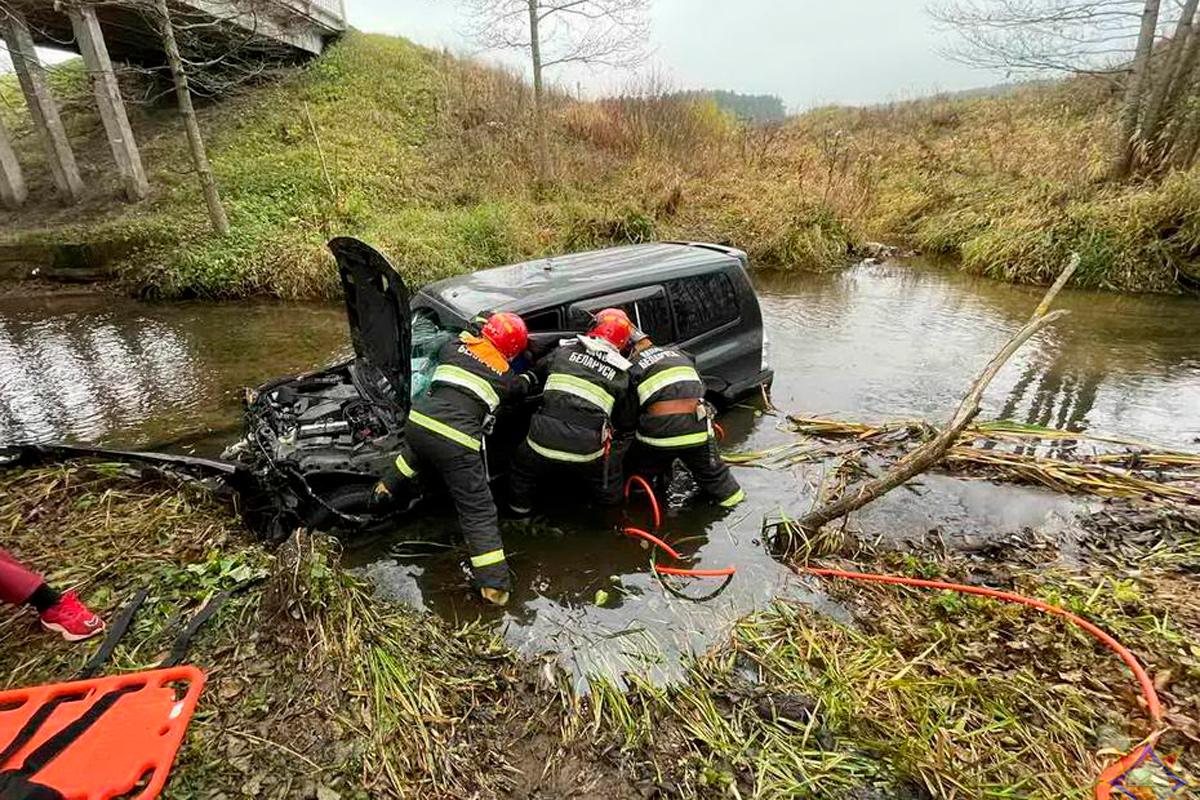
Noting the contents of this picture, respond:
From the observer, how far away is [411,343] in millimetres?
3766

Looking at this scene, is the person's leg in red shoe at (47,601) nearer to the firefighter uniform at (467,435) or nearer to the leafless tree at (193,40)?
the firefighter uniform at (467,435)

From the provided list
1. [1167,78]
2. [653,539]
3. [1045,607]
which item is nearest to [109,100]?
[653,539]

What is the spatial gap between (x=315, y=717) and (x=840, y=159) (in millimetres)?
15717

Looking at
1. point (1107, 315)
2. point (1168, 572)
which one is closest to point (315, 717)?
point (1168, 572)

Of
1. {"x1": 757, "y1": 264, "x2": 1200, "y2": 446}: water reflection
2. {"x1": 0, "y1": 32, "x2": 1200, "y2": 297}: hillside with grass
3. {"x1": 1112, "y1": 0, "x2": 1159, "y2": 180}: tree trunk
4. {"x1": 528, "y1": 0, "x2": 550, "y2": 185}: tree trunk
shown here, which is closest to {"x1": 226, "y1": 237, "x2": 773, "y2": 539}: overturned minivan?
{"x1": 757, "y1": 264, "x2": 1200, "y2": 446}: water reflection

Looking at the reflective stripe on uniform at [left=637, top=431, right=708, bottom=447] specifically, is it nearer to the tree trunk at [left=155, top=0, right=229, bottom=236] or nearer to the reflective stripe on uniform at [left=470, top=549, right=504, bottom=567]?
the reflective stripe on uniform at [left=470, top=549, right=504, bottom=567]

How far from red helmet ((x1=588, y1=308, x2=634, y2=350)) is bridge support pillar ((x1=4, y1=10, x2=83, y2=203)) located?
39.9 feet

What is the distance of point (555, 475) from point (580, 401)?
661mm

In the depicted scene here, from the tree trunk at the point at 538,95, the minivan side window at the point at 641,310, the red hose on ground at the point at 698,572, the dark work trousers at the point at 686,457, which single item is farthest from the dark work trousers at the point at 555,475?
the tree trunk at the point at 538,95

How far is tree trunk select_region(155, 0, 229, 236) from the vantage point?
8.42 m

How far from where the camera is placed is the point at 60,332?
7.94 metres

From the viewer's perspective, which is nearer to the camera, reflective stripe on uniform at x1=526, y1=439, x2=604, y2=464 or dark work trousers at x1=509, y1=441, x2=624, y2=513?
reflective stripe on uniform at x1=526, y1=439, x2=604, y2=464

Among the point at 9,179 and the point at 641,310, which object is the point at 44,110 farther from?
the point at 641,310

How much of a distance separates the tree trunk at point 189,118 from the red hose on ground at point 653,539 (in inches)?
371
